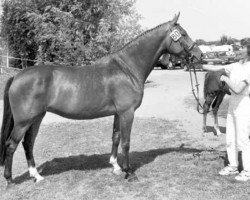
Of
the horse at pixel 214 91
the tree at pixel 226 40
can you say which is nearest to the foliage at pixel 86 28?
the horse at pixel 214 91

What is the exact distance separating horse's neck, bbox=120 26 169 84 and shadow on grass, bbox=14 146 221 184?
5.64 ft

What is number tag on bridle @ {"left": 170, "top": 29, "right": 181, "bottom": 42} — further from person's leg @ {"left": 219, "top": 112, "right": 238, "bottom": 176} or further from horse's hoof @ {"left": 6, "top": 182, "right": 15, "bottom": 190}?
horse's hoof @ {"left": 6, "top": 182, "right": 15, "bottom": 190}

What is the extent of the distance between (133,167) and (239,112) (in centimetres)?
203

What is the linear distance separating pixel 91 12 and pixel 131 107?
1525 cm

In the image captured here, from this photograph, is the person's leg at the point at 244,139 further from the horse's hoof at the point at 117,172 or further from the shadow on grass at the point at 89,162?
the horse's hoof at the point at 117,172

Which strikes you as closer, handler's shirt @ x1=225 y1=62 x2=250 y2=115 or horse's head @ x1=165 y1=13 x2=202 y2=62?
handler's shirt @ x1=225 y1=62 x2=250 y2=115

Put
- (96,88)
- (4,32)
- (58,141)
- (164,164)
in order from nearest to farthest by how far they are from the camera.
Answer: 1. (96,88)
2. (164,164)
3. (58,141)
4. (4,32)

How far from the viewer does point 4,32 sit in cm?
2822

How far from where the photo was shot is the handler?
4.81 metres

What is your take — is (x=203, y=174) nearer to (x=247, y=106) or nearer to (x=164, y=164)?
(x=164, y=164)

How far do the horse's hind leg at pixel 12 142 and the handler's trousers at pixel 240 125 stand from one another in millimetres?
2998

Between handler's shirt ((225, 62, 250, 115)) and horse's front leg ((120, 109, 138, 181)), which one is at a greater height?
handler's shirt ((225, 62, 250, 115))

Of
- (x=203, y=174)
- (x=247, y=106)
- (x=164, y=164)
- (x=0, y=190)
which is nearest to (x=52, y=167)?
(x=0, y=190)

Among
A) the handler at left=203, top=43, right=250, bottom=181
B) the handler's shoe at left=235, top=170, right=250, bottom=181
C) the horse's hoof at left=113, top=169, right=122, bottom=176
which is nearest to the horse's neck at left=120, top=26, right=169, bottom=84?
the handler at left=203, top=43, right=250, bottom=181
